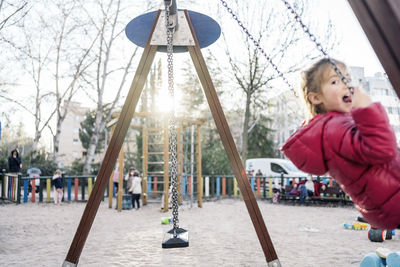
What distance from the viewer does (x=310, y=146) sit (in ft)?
4.91

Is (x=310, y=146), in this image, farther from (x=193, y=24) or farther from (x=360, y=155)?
(x=193, y=24)

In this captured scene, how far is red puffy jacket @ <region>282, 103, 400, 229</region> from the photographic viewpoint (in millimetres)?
1291

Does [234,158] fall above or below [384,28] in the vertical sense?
below

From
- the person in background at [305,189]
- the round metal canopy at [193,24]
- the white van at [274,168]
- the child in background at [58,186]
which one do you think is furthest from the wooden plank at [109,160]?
the white van at [274,168]

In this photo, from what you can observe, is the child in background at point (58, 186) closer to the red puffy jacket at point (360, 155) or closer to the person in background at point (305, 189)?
the person in background at point (305, 189)

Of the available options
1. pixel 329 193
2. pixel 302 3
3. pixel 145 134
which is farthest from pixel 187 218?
pixel 302 3

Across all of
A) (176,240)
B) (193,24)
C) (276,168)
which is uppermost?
(193,24)

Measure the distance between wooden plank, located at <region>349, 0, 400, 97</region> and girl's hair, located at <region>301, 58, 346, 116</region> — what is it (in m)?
0.20

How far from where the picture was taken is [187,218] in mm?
7848

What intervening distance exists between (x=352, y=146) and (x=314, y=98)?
375 mm

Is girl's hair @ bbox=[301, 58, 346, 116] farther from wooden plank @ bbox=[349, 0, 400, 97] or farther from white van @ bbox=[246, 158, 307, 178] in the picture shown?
white van @ bbox=[246, 158, 307, 178]

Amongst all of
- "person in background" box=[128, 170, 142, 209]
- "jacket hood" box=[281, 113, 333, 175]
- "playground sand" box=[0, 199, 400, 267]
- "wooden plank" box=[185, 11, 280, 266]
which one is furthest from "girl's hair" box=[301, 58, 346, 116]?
"person in background" box=[128, 170, 142, 209]

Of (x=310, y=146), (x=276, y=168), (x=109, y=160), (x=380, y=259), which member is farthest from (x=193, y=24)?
(x=276, y=168)

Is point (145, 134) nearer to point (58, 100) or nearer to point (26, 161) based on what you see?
point (58, 100)
